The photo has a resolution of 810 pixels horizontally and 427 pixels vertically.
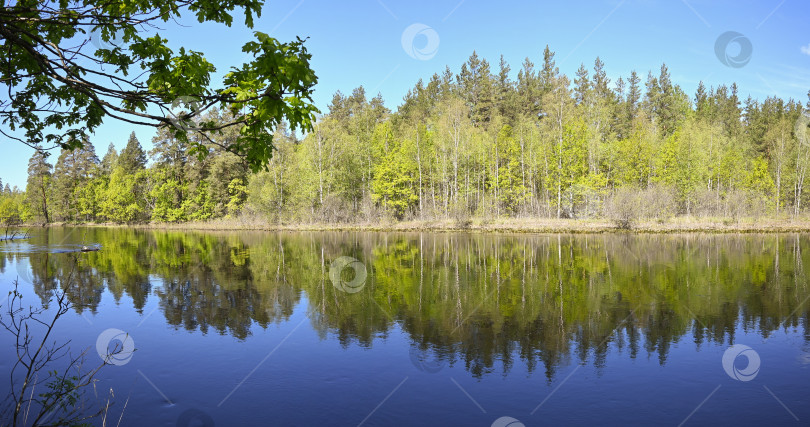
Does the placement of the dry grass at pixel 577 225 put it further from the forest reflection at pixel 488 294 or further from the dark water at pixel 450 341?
the dark water at pixel 450 341

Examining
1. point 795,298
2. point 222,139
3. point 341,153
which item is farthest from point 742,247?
point 222,139

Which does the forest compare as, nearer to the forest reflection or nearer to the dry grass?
the dry grass

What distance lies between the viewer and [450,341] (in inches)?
440

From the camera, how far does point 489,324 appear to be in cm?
1242

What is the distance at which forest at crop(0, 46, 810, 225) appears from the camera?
179ft

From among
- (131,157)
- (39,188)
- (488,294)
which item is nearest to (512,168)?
(488,294)

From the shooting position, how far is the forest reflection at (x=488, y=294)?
11.4m

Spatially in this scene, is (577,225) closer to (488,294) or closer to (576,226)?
(576,226)

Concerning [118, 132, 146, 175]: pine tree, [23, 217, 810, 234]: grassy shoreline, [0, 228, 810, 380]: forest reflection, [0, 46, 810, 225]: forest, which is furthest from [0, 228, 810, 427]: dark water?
[118, 132, 146, 175]: pine tree

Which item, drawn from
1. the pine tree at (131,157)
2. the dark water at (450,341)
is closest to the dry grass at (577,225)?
the dark water at (450,341)

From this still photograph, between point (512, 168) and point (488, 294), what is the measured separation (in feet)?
153

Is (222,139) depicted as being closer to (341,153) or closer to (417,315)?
(341,153)

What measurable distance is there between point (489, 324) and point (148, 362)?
793cm

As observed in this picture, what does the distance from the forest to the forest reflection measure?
20779mm
